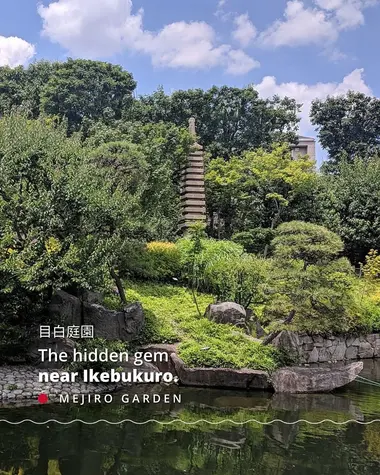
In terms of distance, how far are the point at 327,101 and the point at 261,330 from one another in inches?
765

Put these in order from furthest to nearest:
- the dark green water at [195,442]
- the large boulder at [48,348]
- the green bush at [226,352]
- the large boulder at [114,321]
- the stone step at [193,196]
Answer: the stone step at [193,196] → the large boulder at [114,321] → the green bush at [226,352] → the large boulder at [48,348] → the dark green water at [195,442]

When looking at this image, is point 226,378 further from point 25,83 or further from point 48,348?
point 25,83

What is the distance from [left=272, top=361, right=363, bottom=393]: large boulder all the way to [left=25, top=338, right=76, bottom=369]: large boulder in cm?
313

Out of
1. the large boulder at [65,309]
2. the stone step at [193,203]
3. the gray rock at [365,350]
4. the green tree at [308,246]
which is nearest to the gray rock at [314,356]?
the gray rock at [365,350]

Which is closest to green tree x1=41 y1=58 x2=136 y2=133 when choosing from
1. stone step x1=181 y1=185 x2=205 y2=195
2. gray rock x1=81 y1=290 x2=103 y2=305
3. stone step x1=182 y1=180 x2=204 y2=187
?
stone step x1=182 y1=180 x2=204 y2=187

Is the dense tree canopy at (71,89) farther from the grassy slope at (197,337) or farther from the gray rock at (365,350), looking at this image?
the gray rock at (365,350)

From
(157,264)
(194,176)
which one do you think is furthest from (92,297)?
(194,176)

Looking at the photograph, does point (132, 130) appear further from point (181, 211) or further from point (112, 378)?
point (112, 378)

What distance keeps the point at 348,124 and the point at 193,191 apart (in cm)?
1366

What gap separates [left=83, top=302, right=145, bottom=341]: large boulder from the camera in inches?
325

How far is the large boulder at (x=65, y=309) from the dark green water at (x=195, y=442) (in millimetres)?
1840

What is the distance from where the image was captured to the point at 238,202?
1656 cm

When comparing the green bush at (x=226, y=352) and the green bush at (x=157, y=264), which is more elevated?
the green bush at (x=157, y=264)

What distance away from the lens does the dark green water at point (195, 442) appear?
4.60 m
